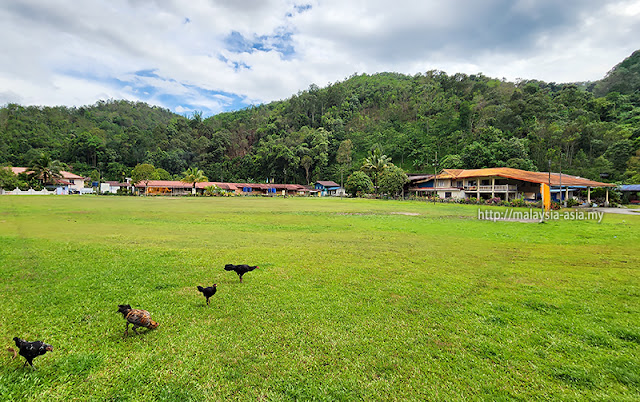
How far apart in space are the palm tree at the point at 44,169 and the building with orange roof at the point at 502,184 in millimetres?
77201

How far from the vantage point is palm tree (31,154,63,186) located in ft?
190

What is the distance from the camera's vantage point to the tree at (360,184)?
62094 mm

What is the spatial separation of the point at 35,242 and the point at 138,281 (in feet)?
24.6

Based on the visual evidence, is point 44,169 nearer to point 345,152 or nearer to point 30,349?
point 345,152

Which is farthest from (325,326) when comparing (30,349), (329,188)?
(329,188)

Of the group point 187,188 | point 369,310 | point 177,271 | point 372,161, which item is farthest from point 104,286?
point 187,188

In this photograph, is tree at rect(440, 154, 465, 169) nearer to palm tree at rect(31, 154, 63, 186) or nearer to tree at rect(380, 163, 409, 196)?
tree at rect(380, 163, 409, 196)

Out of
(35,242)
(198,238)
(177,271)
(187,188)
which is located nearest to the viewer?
(177,271)

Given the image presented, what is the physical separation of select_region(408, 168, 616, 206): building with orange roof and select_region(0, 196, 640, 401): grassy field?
3684 cm

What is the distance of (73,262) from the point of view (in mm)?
7785

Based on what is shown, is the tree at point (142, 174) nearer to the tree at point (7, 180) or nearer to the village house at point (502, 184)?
the tree at point (7, 180)

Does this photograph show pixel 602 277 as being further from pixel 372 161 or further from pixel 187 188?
pixel 187 188

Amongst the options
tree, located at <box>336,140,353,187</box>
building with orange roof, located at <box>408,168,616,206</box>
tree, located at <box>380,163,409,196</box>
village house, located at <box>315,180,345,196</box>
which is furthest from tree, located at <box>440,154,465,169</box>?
village house, located at <box>315,180,345,196</box>

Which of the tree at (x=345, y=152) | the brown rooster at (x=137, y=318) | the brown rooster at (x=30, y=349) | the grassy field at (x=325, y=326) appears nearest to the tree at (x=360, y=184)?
the tree at (x=345, y=152)
